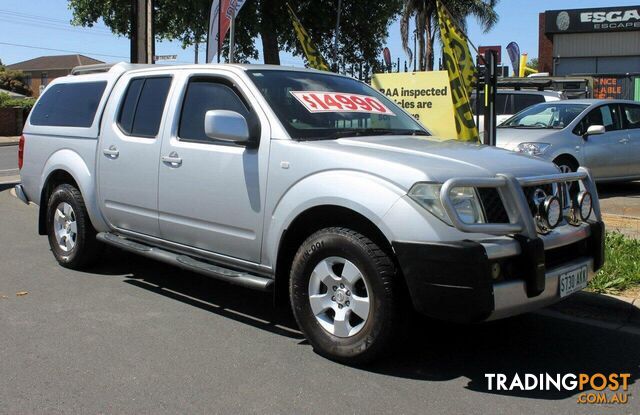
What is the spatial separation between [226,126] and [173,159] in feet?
2.74

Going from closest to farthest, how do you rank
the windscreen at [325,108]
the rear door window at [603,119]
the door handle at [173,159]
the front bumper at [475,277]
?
the front bumper at [475,277] < the windscreen at [325,108] < the door handle at [173,159] < the rear door window at [603,119]

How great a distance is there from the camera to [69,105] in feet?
21.2

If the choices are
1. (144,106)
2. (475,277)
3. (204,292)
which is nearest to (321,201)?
(475,277)

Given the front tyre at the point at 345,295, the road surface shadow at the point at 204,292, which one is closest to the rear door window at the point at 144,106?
the road surface shadow at the point at 204,292

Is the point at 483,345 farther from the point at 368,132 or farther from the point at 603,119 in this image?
the point at 603,119

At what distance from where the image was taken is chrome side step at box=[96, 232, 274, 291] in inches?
174

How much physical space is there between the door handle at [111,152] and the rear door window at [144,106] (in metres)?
0.18

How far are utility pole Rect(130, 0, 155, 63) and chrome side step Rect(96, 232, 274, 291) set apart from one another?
9243 millimetres

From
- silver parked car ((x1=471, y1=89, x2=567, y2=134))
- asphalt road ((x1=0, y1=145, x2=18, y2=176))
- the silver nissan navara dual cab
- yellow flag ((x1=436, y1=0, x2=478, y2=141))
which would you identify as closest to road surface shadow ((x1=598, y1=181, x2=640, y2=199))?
silver parked car ((x1=471, y1=89, x2=567, y2=134))

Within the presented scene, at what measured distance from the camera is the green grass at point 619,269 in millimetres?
5273

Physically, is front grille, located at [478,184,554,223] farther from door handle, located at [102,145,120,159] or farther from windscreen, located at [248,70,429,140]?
door handle, located at [102,145,120,159]

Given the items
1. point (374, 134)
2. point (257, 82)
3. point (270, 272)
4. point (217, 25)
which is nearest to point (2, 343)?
point (270, 272)

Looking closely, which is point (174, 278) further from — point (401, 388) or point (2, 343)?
point (401, 388)

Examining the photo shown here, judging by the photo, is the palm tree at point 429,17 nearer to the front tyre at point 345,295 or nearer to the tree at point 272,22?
the tree at point 272,22
